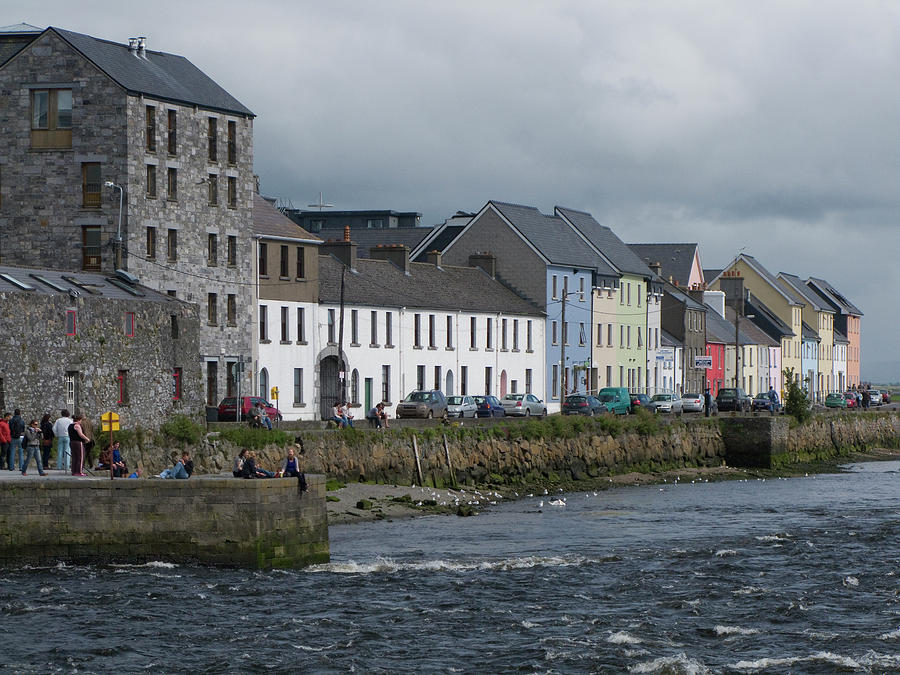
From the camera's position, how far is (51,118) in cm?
6738

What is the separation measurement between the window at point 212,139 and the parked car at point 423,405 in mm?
14546

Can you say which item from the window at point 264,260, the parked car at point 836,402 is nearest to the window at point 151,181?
the window at point 264,260

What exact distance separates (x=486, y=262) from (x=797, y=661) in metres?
74.8

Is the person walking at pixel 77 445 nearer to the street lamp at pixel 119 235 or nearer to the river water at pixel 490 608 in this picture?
the river water at pixel 490 608

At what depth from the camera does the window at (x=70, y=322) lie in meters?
48.9

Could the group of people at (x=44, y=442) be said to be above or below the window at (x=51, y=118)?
below

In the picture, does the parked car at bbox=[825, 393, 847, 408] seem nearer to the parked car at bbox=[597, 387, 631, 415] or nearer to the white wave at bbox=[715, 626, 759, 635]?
the parked car at bbox=[597, 387, 631, 415]

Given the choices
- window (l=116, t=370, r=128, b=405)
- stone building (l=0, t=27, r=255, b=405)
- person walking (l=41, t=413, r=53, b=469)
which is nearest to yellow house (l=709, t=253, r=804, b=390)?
stone building (l=0, t=27, r=255, b=405)

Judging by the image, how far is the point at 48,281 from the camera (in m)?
51.7

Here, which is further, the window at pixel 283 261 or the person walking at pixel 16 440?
the window at pixel 283 261

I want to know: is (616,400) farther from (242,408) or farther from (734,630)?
(734,630)

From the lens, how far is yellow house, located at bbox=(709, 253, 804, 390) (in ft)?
488

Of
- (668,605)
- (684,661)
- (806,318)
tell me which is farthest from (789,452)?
(806,318)

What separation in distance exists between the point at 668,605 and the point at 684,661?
540 centimetres
